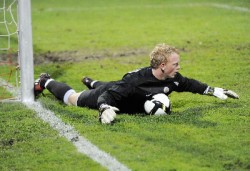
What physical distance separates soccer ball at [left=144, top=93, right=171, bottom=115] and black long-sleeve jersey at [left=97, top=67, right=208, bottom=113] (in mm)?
73

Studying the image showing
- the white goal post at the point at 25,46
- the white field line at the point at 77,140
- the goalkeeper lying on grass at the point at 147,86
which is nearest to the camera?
the white field line at the point at 77,140

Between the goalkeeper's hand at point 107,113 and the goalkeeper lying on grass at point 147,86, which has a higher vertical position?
the goalkeeper lying on grass at point 147,86

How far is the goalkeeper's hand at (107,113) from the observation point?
718 cm

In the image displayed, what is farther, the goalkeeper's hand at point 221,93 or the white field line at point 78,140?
the goalkeeper's hand at point 221,93

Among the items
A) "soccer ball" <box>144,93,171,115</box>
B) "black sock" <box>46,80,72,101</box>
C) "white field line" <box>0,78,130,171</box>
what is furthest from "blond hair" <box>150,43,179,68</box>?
"black sock" <box>46,80,72,101</box>

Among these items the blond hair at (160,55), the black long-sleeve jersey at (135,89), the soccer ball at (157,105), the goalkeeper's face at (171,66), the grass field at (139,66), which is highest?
the blond hair at (160,55)

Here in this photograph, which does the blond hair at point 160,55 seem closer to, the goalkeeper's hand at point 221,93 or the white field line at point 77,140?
the goalkeeper's hand at point 221,93

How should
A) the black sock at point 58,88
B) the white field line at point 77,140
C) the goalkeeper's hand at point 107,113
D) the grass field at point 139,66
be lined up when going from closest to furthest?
1. the white field line at point 77,140
2. the grass field at point 139,66
3. the goalkeeper's hand at point 107,113
4. the black sock at point 58,88

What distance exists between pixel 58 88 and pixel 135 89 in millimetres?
1878

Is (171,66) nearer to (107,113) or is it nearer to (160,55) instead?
(160,55)

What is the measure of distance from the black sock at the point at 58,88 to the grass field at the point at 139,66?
119mm

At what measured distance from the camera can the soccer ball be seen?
24.9 feet

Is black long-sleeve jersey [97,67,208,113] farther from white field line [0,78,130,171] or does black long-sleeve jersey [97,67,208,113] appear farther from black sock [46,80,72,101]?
black sock [46,80,72,101]

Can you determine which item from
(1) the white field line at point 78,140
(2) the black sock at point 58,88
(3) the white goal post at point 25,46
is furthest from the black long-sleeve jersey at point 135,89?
(3) the white goal post at point 25,46
